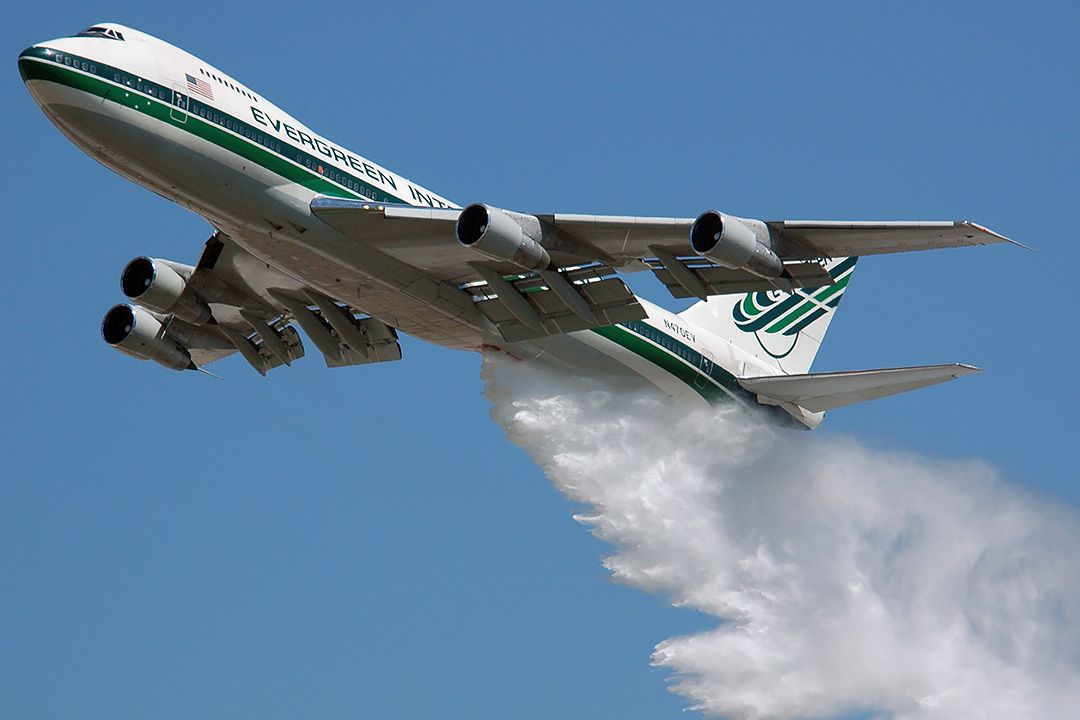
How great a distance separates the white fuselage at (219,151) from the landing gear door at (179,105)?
0.02 metres

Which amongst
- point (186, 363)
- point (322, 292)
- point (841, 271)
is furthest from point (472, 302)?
point (841, 271)

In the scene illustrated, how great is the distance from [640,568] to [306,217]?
11.7 meters

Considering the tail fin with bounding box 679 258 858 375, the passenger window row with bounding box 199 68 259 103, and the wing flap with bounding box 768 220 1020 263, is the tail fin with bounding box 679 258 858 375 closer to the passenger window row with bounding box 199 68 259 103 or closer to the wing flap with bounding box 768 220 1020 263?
the wing flap with bounding box 768 220 1020 263

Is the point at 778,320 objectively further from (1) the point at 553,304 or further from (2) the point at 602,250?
(2) the point at 602,250

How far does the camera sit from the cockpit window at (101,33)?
29.9 metres

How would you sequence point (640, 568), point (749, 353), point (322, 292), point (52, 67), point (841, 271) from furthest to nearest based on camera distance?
point (841, 271) → point (749, 353) → point (640, 568) → point (322, 292) → point (52, 67)

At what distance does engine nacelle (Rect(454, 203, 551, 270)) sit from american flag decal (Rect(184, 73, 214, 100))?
552 cm

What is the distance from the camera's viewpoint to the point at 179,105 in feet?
98.7

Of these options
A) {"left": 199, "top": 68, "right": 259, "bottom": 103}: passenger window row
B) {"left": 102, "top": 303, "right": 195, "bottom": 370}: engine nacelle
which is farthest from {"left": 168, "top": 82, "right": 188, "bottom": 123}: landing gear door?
{"left": 102, "top": 303, "right": 195, "bottom": 370}: engine nacelle

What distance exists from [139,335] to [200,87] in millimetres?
9462

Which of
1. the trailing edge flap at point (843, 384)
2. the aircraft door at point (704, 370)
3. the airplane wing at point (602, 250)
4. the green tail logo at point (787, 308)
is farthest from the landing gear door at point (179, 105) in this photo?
the green tail logo at point (787, 308)

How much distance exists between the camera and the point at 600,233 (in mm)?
31000

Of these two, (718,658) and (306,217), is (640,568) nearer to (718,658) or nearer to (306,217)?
(718,658)

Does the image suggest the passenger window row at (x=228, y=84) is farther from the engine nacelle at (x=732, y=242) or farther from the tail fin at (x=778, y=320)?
the tail fin at (x=778, y=320)
